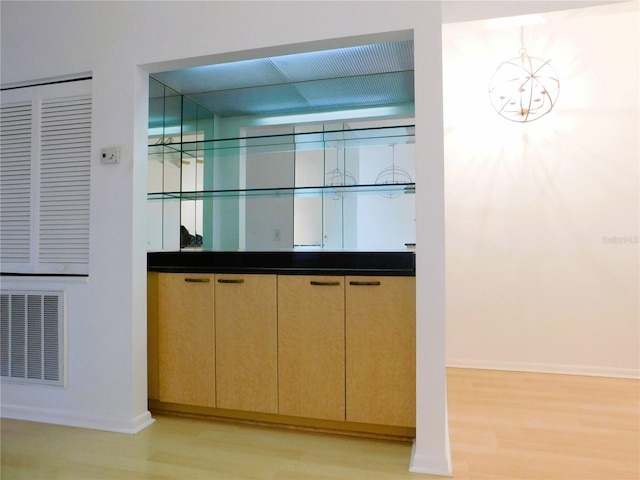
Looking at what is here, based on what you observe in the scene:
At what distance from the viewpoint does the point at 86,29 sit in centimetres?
246

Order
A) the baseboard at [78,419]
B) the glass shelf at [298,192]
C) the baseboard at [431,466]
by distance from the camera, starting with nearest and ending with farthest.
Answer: the baseboard at [431,466], the baseboard at [78,419], the glass shelf at [298,192]

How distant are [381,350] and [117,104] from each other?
6.82 ft

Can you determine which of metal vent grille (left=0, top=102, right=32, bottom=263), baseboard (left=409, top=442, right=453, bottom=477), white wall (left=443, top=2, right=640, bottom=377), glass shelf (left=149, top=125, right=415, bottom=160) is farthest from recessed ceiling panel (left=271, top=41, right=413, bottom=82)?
baseboard (left=409, top=442, right=453, bottom=477)

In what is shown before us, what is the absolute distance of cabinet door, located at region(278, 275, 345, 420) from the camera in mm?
2191

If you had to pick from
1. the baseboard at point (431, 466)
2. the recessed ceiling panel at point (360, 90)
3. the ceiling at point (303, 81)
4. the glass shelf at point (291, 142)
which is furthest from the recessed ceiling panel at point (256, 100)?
the baseboard at point (431, 466)

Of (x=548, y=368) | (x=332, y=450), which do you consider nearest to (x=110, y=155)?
(x=332, y=450)

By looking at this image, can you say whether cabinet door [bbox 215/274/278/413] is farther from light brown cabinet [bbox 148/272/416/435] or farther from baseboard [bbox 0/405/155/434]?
baseboard [bbox 0/405/155/434]

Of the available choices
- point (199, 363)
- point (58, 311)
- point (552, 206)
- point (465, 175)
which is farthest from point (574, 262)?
point (58, 311)

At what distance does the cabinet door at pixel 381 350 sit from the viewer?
2094mm

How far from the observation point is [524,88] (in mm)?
3465

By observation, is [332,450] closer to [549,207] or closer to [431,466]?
[431,466]

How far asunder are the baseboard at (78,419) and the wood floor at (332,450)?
2.0 inches

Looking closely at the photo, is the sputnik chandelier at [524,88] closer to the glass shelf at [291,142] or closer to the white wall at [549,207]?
the white wall at [549,207]

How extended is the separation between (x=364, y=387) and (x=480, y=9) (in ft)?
6.81
